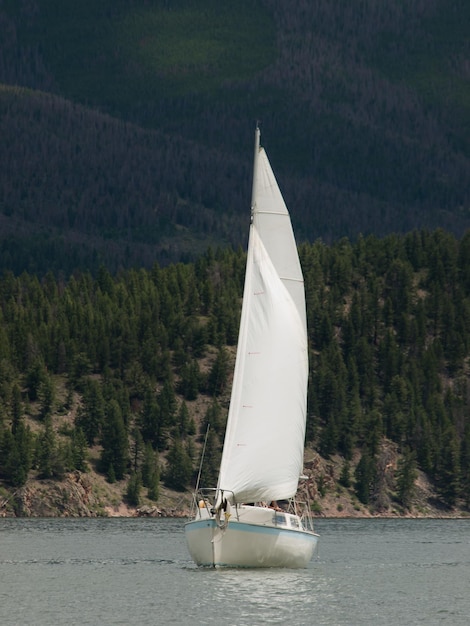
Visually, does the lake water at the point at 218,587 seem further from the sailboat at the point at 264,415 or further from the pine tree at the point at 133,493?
the pine tree at the point at 133,493

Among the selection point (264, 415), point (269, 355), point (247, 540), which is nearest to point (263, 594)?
point (247, 540)

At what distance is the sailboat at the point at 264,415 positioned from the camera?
86812 mm

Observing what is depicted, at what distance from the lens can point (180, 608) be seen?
7681cm

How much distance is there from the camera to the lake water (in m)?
75.0

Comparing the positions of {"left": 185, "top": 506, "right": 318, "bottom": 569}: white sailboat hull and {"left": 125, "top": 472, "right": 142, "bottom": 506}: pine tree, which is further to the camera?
{"left": 125, "top": 472, "right": 142, "bottom": 506}: pine tree

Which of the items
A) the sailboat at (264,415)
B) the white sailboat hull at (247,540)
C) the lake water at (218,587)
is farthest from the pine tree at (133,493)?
the white sailboat hull at (247,540)

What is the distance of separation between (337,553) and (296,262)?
3423 cm

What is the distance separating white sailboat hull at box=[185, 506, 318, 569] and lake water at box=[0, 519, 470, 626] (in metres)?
0.81

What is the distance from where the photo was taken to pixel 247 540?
8625 cm

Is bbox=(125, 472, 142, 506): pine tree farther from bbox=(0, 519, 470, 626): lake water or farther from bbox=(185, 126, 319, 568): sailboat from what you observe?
bbox=(185, 126, 319, 568): sailboat

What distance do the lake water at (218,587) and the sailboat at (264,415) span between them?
178cm

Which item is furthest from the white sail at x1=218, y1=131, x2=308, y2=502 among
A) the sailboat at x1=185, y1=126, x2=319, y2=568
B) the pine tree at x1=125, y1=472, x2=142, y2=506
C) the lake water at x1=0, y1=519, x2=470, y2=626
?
the pine tree at x1=125, y1=472, x2=142, y2=506

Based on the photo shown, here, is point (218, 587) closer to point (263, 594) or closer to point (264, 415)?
point (263, 594)

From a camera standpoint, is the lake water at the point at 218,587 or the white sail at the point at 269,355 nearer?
the lake water at the point at 218,587
